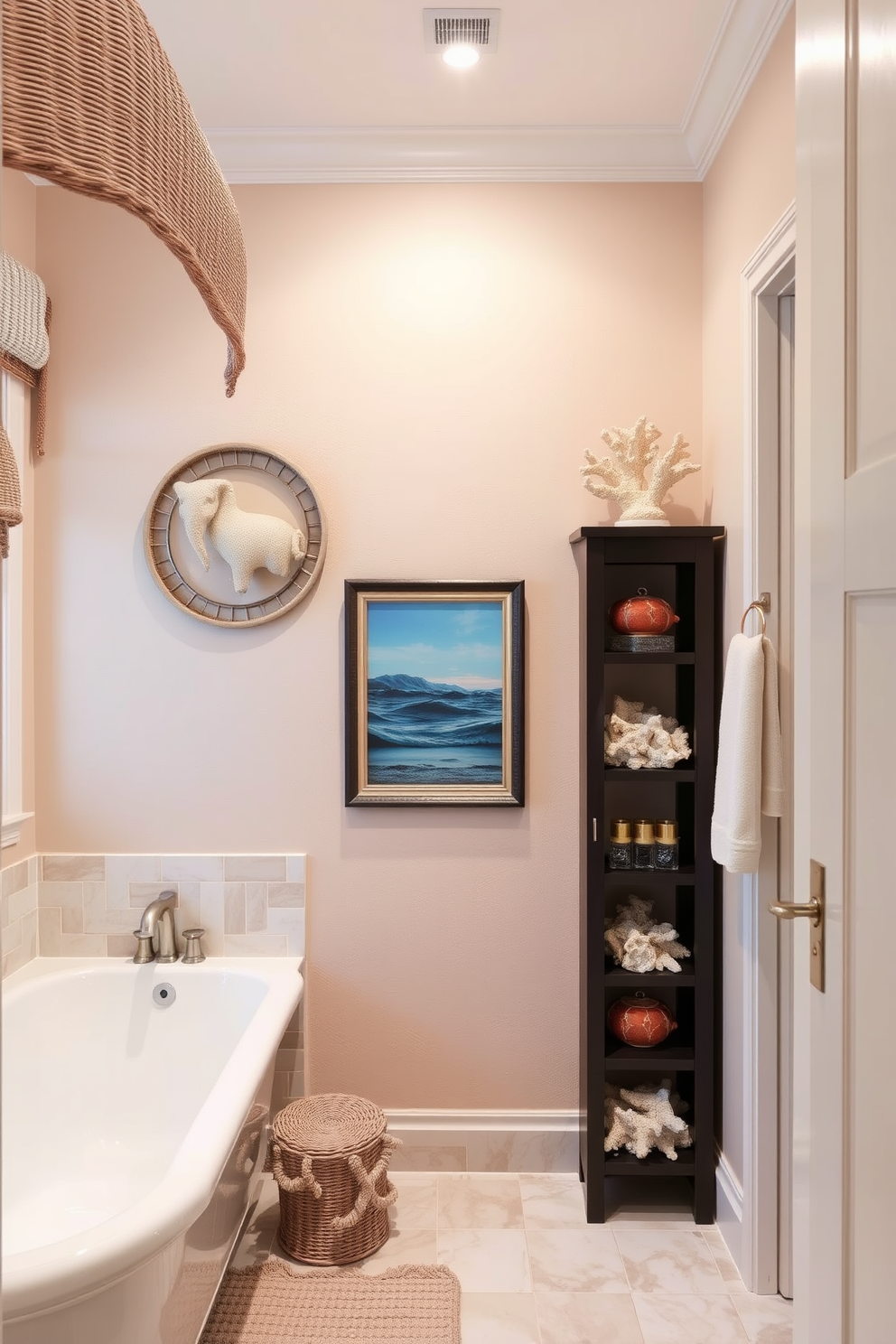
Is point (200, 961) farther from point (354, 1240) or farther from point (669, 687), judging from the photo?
point (669, 687)

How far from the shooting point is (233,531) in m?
2.55

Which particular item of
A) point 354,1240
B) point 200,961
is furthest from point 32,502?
point 354,1240

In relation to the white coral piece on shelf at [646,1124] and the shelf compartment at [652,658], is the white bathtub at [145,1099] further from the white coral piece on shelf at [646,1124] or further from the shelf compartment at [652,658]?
the shelf compartment at [652,658]

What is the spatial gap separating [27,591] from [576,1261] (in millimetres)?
2205

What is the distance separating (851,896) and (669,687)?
5.43 ft

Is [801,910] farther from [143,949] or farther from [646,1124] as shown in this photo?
[143,949]

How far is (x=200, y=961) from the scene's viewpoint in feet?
8.49

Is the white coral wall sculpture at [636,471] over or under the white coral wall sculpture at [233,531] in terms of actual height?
over

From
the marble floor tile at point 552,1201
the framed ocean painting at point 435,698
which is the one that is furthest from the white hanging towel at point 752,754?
the marble floor tile at point 552,1201

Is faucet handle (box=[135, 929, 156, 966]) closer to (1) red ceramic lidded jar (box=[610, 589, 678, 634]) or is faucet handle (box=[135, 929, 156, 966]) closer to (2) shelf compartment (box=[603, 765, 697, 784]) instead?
(2) shelf compartment (box=[603, 765, 697, 784])

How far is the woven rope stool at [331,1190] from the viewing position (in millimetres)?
2176

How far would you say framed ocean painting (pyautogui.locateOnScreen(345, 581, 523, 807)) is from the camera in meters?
2.62

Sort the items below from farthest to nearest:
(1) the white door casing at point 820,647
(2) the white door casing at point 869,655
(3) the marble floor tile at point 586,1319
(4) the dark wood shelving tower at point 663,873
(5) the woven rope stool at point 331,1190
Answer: (4) the dark wood shelving tower at point 663,873
(5) the woven rope stool at point 331,1190
(3) the marble floor tile at point 586,1319
(1) the white door casing at point 820,647
(2) the white door casing at point 869,655

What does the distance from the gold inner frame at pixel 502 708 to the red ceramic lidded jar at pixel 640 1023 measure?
24.9 inches
